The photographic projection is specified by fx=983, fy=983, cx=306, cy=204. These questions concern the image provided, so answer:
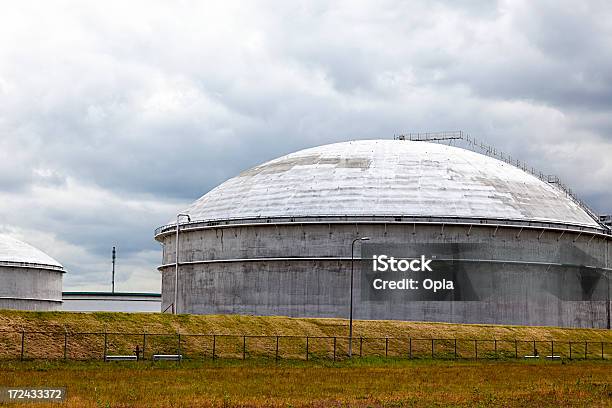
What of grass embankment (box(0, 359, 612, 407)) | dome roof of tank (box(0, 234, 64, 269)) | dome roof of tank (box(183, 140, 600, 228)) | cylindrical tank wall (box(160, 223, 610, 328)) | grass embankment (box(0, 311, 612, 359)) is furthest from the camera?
dome roof of tank (box(0, 234, 64, 269))

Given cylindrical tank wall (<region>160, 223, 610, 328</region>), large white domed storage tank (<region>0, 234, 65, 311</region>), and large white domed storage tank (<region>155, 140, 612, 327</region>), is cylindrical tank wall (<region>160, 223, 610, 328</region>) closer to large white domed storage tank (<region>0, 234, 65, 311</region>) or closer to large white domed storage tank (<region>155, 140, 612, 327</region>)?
large white domed storage tank (<region>155, 140, 612, 327</region>)

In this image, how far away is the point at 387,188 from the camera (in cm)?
7150

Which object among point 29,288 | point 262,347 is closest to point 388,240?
point 262,347

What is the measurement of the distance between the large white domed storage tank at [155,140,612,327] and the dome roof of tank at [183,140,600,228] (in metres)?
0.12

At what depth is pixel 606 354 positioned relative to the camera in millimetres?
68375

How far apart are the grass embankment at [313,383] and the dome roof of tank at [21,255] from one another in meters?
50.5

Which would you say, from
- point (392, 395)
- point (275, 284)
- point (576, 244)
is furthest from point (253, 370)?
point (576, 244)

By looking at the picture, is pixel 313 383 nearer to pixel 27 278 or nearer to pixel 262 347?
pixel 262 347

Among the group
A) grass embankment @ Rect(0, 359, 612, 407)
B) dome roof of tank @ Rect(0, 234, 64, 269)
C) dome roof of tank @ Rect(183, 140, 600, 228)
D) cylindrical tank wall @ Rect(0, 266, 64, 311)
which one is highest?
dome roof of tank @ Rect(183, 140, 600, 228)

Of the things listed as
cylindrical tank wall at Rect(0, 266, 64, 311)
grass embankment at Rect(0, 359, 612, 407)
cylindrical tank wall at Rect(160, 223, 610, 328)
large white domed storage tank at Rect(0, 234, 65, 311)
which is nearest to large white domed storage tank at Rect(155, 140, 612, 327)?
cylindrical tank wall at Rect(160, 223, 610, 328)

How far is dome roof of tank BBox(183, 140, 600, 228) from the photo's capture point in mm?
70062

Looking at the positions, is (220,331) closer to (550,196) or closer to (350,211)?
(350,211)

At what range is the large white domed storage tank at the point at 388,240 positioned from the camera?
68688mm

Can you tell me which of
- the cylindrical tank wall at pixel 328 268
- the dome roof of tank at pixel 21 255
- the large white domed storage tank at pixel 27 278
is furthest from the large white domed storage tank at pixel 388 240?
the dome roof of tank at pixel 21 255
